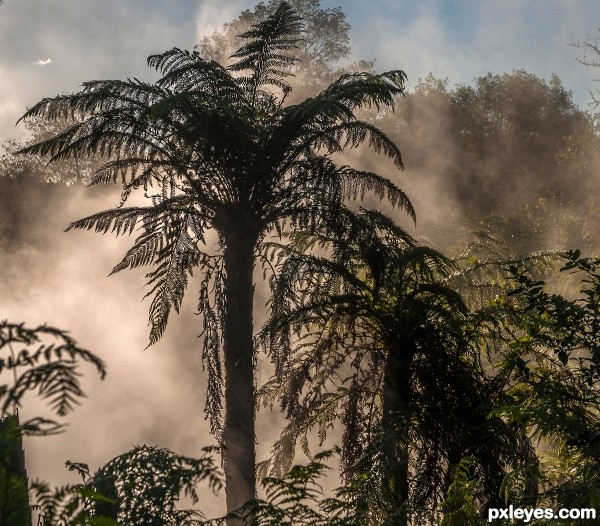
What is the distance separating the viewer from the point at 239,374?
8219 mm

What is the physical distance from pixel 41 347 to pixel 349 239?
6.74m

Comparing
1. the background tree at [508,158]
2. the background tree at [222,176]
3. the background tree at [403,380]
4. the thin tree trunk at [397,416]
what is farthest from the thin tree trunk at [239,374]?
the background tree at [508,158]

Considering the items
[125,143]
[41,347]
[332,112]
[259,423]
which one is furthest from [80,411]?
[41,347]

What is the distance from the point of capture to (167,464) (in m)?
3.75

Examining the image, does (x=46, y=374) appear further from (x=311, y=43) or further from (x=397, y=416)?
(x=311, y=43)

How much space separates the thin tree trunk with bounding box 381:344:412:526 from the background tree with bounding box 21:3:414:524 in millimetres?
1370

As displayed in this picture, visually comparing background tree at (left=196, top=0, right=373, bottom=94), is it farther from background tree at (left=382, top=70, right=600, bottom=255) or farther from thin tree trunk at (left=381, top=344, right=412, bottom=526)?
thin tree trunk at (left=381, top=344, right=412, bottom=526)

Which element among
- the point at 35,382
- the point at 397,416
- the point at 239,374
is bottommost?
the point at 35,382

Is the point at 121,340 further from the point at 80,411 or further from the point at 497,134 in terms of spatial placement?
the point at 497,134

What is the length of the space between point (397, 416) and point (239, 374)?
165cm

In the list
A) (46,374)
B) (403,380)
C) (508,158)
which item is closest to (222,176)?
(403,380)

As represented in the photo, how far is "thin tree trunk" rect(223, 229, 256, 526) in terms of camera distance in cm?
808

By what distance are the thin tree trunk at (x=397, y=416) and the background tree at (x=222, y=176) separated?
137cm

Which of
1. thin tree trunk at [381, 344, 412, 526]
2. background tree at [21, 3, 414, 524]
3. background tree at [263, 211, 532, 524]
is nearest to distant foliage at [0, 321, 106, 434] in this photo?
background tree at [263, 211, 532, 524]
